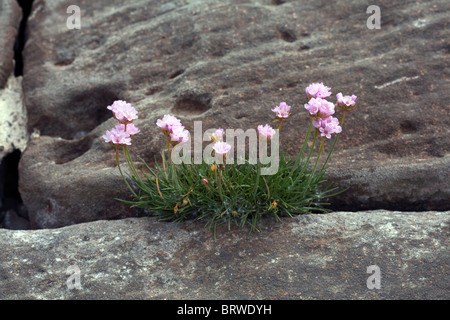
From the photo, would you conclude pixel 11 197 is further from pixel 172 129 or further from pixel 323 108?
pixel 323 108

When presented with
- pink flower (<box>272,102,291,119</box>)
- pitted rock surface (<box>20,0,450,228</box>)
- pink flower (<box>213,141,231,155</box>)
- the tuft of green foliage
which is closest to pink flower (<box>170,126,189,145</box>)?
pink flower (<box>213,141,231,155</box>)

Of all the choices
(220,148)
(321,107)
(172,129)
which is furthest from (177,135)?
(321,107)

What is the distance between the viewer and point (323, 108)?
3.02 meters

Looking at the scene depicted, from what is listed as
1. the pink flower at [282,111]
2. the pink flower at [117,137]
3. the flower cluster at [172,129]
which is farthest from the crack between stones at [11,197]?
the pink flower at [282,111]

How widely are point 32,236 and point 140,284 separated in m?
0.93

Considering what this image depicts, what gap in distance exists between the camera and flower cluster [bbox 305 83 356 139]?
9.93ft

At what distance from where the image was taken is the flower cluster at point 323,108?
3025 millimetres

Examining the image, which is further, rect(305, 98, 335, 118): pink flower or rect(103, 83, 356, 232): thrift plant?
rect(103, 83, 356, 232): thrift plant

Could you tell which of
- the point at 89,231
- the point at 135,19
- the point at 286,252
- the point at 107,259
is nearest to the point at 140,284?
the point at 107,259

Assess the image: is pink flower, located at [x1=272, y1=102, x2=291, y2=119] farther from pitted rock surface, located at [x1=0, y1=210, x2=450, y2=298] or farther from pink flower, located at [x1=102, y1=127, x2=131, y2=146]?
pink flower, located at [x1=102, y1=127, x2=131, y2=146]

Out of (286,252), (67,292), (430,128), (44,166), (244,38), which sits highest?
(244,38)

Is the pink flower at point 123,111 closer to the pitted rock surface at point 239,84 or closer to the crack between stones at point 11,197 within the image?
the pitted rock surface at point 239,84

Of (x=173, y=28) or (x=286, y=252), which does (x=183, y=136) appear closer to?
(x=286, y=252)

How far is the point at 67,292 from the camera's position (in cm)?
305
